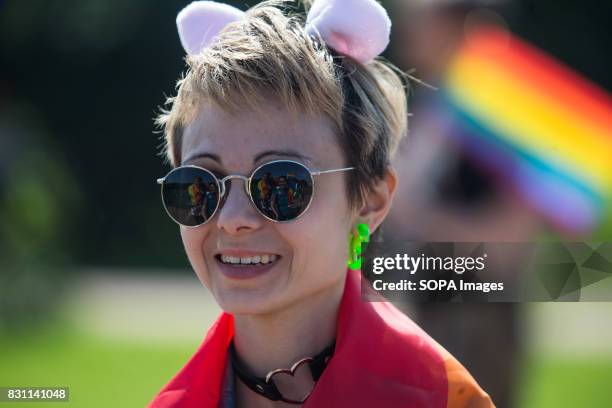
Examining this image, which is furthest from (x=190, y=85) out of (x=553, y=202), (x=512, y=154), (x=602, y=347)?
(x=602, y=347)

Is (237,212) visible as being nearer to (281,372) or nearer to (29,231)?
(281,372)

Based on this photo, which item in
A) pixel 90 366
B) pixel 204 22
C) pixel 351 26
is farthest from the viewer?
pixel 90 366

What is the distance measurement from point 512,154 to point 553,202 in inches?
17.6

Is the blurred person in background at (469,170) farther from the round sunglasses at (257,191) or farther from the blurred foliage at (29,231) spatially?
the blurred foliage at (29,231)

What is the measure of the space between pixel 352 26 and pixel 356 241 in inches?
21.8

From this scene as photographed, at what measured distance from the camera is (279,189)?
190cm

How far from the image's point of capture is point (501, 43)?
3.53m

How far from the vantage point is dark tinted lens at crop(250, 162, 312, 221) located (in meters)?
1.91

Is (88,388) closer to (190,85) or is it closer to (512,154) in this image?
(512,154)

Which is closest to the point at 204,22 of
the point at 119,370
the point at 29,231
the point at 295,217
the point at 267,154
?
the point at 267,154

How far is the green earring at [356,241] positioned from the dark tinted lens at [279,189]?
0.85ft

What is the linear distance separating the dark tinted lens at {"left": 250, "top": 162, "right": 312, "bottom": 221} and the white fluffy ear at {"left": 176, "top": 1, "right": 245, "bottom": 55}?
508 millimetres

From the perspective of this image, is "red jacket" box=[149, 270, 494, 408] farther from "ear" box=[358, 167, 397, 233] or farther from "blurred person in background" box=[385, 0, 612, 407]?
"blurred person in background" box=[385, 0, 612, 407]

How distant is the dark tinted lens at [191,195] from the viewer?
76.7 inches
